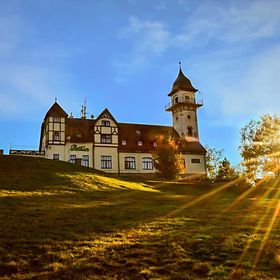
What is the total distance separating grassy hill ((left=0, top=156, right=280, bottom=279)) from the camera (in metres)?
10.2

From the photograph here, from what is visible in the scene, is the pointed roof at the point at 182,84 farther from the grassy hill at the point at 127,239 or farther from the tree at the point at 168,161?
the grassy hill at the point at 127,239

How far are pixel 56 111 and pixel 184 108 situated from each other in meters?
24.2

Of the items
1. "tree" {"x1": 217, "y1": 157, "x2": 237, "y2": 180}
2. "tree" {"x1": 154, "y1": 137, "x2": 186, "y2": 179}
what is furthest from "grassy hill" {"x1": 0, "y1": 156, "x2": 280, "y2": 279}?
"tree" {"x1": 217, "y1": 157, "x2": 237, "y2": 180}

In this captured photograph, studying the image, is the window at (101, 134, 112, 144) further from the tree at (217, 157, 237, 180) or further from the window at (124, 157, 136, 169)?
the tree at (217, 157, 237, 180)

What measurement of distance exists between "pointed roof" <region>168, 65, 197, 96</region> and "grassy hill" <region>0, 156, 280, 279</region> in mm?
45834

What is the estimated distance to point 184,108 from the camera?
66.1m

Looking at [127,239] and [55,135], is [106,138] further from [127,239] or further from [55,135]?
[127,239]

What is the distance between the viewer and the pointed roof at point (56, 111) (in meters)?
54.9

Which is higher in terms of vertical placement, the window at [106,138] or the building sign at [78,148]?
the window at [106,138]

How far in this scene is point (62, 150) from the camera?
53500mm

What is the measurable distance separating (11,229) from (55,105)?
→ 43.7 meters

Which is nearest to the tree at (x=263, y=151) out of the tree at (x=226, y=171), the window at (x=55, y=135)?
the tree at (x=226, y=171)

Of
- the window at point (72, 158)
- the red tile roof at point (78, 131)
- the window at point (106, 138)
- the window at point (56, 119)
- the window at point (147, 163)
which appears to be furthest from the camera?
the window at point (147, 163)

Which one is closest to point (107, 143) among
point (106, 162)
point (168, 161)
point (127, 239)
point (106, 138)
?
point (106, 138)
